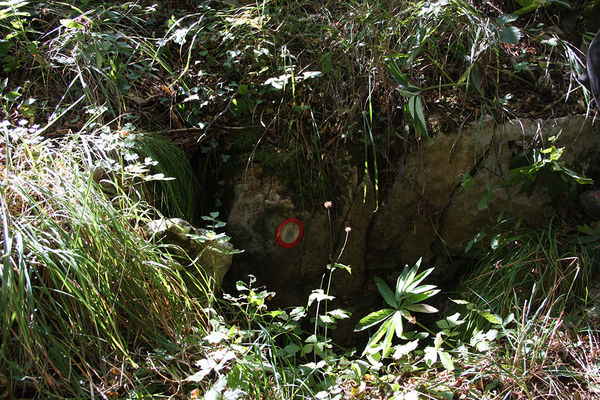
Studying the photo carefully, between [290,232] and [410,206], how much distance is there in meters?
0.65

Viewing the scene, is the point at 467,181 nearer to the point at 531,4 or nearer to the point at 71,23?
the point at 531,4

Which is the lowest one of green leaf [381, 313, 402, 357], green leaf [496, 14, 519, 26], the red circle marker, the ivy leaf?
green leaf [381, 313, 402, 357]

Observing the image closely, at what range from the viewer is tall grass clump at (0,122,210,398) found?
1437mm

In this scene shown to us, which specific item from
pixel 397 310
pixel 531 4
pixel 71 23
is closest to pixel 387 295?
pixel 397 310

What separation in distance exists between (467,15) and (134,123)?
5.84 ft

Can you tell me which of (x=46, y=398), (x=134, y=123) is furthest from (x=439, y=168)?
(x=46, y=398)

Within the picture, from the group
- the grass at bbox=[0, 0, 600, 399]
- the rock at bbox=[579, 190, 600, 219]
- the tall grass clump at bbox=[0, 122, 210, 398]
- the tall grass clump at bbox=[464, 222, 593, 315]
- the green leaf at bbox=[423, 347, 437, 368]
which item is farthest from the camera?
the rock at bbox=[579, 190, 600, 219]

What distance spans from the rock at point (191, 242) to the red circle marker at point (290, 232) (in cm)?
35

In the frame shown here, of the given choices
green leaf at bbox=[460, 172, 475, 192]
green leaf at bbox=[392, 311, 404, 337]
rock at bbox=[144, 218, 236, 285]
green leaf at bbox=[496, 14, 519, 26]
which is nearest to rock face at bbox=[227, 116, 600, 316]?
green leaf at bbox=[460, 172, 475, 192]

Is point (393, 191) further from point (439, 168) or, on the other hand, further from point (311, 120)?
point (311, 120)

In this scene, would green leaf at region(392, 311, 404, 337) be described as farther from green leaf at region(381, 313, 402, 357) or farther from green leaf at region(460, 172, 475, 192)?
green leaf at region(460, 172, 475, 192)

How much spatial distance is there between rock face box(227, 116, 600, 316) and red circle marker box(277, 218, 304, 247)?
0.09 feet

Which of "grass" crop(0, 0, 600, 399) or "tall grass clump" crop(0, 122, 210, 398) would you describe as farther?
"grass" crop(0, 0, 600, 399)

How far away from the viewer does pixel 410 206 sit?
8.44ft
